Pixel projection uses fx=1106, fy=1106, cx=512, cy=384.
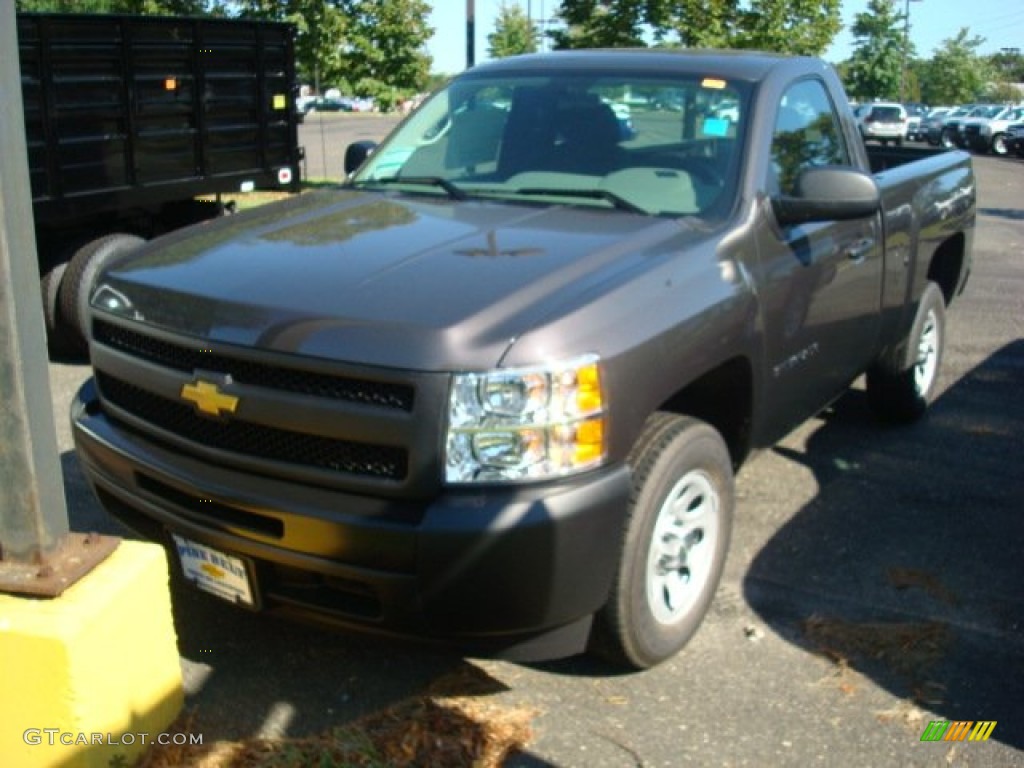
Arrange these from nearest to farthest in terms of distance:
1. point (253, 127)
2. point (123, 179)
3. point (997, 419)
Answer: point (997, 419), point (123, 179), point (253, 127)

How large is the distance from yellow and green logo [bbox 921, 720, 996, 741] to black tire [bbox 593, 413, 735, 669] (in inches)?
30.1

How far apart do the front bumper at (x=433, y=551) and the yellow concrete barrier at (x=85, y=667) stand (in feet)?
0.88

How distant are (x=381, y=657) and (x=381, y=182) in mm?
1923

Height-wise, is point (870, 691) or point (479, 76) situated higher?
point (479, 76)

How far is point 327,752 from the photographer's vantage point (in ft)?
9.89

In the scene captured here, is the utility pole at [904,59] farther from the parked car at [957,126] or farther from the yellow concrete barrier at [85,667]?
the yellow concrete barrier at [85,667]

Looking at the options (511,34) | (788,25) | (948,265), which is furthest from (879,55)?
(948,265)

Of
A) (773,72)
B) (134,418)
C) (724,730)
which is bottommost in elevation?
(724,730)

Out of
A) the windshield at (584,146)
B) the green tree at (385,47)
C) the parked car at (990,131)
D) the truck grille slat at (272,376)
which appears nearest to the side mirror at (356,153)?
the windshield at (584,146)

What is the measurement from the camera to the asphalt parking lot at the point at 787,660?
10.5 ft

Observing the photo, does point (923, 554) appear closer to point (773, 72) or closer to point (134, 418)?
point (773, 72)

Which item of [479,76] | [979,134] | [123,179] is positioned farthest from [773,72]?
[979,134]

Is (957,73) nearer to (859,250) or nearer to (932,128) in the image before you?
(932,128)

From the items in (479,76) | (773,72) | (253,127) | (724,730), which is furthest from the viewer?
(253,127)
